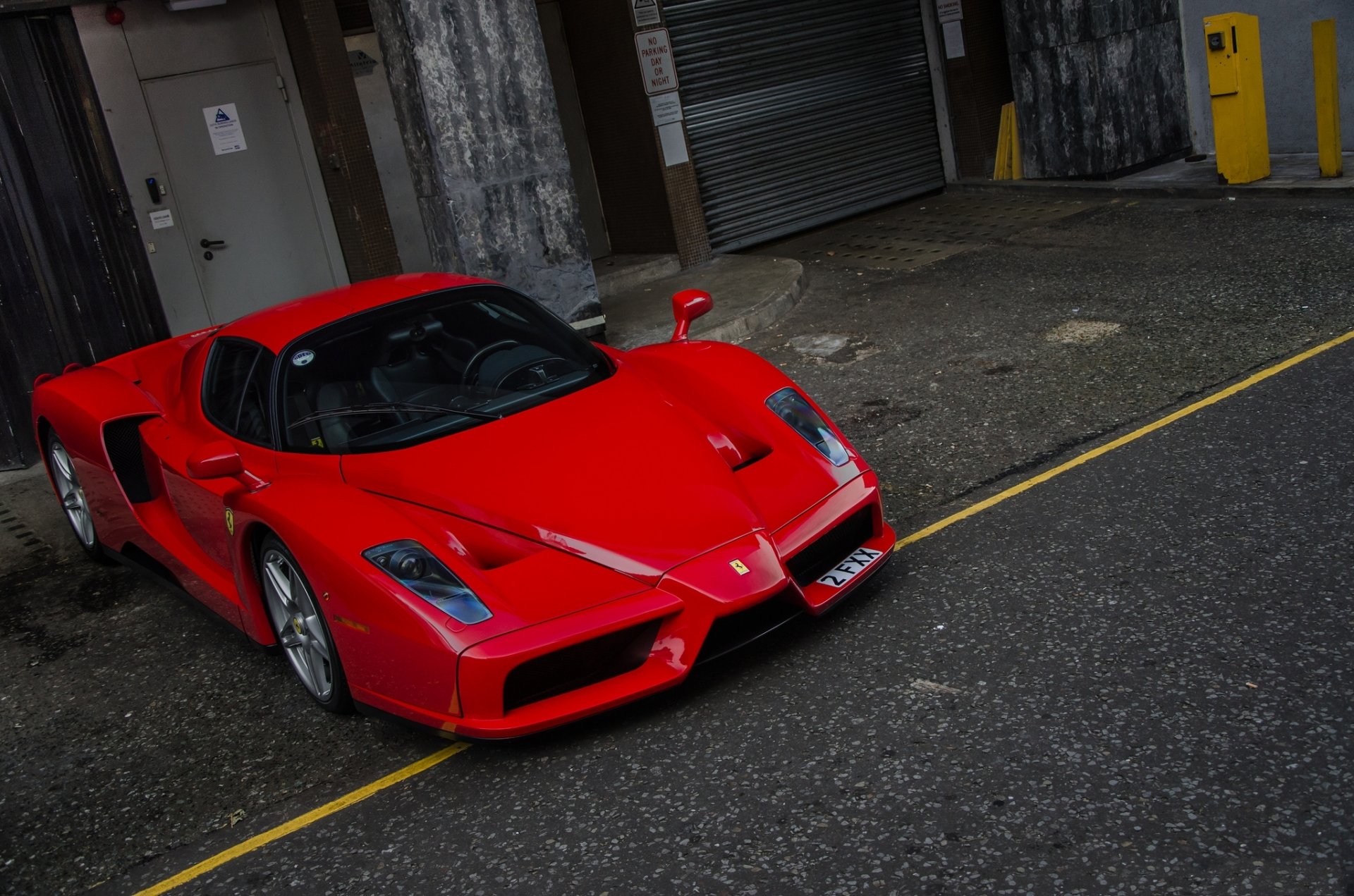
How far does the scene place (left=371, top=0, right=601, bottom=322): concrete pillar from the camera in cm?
782

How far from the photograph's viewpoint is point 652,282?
11.0 m

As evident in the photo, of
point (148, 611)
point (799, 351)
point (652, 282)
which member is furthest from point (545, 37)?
point (148, 611)

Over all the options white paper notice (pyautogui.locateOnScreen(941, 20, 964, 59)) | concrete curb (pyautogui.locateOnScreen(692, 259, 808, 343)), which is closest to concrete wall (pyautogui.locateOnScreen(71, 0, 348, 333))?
concrete curb (pyautogui.locateOnScreen(692, 259, 808, 343))

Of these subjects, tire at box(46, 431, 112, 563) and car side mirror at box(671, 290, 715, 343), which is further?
tire at box(46, 431, 112, 563)

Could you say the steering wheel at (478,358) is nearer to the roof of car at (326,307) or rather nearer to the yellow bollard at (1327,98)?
the roof of car at (326,307)

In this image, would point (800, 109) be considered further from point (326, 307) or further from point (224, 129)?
point (326, 307)

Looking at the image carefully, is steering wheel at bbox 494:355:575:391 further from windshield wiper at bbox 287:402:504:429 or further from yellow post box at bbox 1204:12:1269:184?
yellow post box at bbox 1204:12:1269:184

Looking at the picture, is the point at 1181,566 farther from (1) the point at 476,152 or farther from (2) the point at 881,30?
(2) the point at 881,30

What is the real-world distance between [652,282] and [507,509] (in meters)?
7.49

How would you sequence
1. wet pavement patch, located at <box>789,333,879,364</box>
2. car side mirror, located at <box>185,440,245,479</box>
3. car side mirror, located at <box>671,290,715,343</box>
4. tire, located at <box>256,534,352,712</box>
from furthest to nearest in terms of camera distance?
wet pavement patch, located at <box>789,333,879,364</box>, car side mirror, located at <box>671,290,715,343</box>, car side mirror, located at <box>185,440,245,479</box>, tire, located at <box>256,534,352,712</box>

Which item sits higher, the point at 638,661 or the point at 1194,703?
the point at 638,661

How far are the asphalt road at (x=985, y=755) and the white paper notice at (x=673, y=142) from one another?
7.57 meters

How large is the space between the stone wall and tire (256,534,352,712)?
9.80m

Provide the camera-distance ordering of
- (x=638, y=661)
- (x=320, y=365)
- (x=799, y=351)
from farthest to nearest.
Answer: (x=799, y=351) < (x=320, y=365) < (x=638, y=661)
